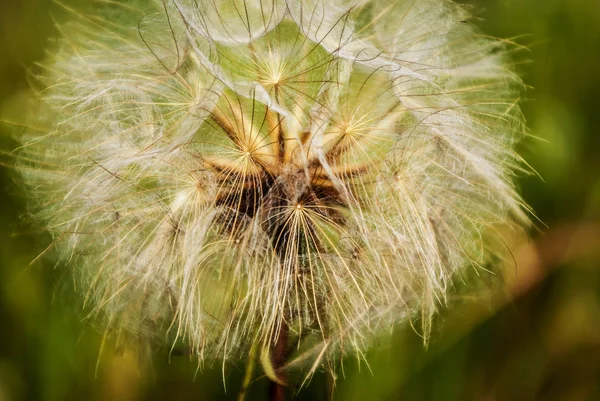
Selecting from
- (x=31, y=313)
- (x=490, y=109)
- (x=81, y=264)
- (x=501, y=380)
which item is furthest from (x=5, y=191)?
(x=501, y=380)

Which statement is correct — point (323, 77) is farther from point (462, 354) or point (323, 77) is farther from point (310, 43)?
point (462, 354)

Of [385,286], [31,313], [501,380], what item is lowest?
[501,380]

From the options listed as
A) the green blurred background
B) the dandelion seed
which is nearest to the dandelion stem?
the dandelion seed

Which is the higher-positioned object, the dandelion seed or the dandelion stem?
the dandelion seed

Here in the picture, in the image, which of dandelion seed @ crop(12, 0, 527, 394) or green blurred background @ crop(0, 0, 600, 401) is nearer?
dandelion seed @ crop(12, 0, 527, 394)

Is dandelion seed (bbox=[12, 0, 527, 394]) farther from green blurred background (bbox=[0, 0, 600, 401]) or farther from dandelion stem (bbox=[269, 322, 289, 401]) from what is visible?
green blurred background (bbox=[0, 0, 600, 401])

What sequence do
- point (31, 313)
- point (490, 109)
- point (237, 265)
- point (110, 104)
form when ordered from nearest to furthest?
point (237, 265)
point (110, 104)
point (490, 109)
point (31, 313)

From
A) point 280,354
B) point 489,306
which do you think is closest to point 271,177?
point 280,354

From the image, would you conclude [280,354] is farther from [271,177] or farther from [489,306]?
[489,306]
